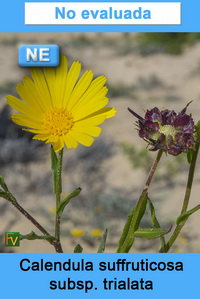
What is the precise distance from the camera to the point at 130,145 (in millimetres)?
2455

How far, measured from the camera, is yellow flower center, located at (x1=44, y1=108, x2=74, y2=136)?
56 centimetres

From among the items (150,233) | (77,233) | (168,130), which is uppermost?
(77,233)

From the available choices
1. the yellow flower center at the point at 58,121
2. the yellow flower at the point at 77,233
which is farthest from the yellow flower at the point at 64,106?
the yellow flower at the point at 77,233

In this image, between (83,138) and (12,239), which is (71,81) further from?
(12,239)

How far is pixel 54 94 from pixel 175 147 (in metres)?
0.15

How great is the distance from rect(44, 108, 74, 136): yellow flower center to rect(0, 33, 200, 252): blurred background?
700mm

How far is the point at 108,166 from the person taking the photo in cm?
248

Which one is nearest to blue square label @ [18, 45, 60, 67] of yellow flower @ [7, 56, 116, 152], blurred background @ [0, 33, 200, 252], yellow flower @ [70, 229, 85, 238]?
yellow flower @ [7, 56, 116, 152]

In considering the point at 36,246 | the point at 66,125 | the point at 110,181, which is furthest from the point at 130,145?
the point at 66,125

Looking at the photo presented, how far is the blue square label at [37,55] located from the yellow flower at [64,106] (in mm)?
111

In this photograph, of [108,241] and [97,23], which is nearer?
[97,23]

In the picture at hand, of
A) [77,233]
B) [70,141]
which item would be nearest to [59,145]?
[70,141]

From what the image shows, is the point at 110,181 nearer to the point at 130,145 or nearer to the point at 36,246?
the point at 130,145

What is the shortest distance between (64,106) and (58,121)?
30mm
